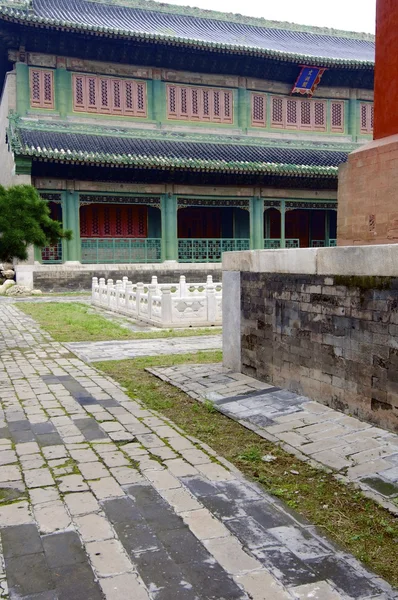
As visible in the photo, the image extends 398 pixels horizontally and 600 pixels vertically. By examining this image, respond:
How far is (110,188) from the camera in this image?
72.7 ft

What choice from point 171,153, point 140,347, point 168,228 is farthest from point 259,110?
point 140,347

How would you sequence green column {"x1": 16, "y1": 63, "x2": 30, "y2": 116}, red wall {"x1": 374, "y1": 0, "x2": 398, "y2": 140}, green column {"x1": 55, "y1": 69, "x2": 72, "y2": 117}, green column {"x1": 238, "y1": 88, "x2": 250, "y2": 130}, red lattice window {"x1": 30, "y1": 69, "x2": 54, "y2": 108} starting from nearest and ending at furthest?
red wall {"x1": 374, "y1": 0, "x2": 398, "y2": 140}
green column {"x1": 16, "y1": 63, "x2": 30, "y2": 116}
red lattice window {"x1": 30, "y1": 69, "x2": 54, "y2": 108}
green column {"x1": 55, "y1": 69, "x2": 72, "y2": 117}
green column {"x1": 238, "y1": 88, "x2": 250, "y2": 130}

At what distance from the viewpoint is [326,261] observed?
4.83 meters

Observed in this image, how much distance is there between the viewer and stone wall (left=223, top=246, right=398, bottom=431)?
13.6ft

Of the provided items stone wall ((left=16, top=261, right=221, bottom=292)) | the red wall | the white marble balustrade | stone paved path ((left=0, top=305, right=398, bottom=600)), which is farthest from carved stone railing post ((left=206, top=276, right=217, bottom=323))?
stone wall ((left=16, top=261, right=221, bottom=292))

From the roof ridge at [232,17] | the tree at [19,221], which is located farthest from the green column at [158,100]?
the tree at [19,221]

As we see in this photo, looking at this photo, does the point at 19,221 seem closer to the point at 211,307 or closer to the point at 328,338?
the point at 211,307

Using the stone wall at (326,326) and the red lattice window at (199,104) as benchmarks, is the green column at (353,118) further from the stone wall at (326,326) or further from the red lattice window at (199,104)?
the stone wall at (326,326)

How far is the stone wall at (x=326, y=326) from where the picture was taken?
4160 millimetres

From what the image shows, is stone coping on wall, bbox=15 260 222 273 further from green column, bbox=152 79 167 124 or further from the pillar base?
the pillar base

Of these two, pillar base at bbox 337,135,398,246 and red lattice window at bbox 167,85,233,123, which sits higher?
red lattice window at bbox 167,85,233,123

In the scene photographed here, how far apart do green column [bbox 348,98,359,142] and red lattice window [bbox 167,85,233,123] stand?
19.3 feet

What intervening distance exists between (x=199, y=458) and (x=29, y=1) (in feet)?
69.7

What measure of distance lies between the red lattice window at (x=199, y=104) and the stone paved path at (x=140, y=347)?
15648 mm
